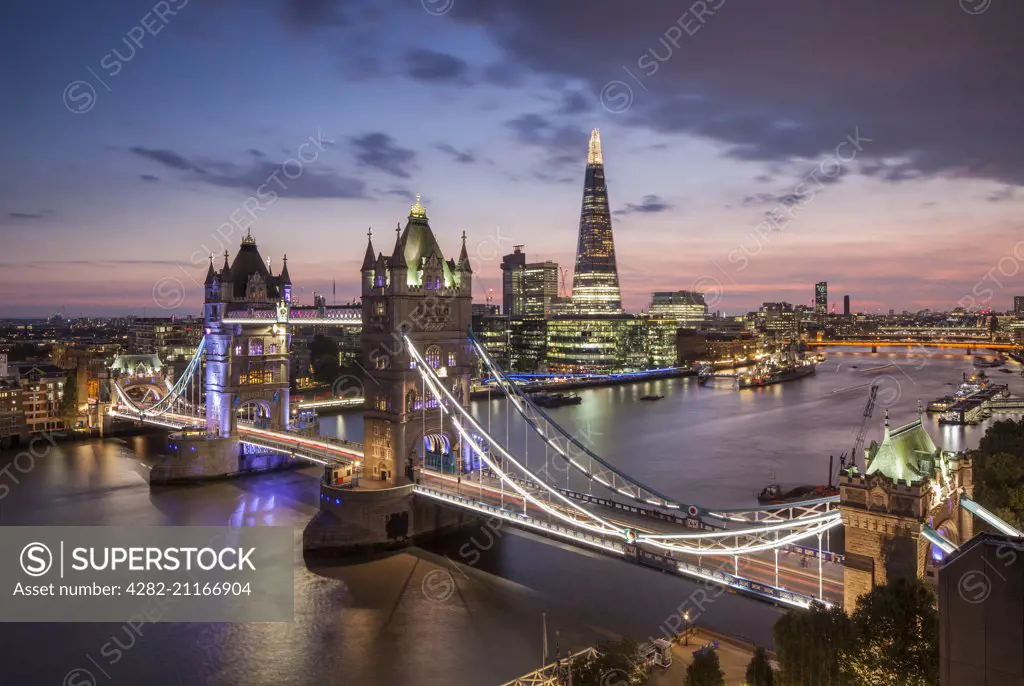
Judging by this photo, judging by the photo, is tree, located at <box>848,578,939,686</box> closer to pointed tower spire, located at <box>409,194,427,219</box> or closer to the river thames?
the river thames

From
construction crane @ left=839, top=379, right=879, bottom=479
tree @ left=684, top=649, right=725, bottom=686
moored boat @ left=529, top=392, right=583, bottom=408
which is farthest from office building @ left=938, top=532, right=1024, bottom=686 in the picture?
moored boat @ left=529, top=392, right=583, bottom=408

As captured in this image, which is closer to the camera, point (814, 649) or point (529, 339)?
point (814, 649)

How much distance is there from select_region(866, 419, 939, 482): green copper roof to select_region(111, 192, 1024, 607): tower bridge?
34 millimetres

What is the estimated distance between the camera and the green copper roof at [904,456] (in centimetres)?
1258

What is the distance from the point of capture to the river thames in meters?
17.1

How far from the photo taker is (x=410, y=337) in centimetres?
2536

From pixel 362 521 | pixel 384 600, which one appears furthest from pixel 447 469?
pixel 384 600

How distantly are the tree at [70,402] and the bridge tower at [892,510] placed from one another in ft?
169

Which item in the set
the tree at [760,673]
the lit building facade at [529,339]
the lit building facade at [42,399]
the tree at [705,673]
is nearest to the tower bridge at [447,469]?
the tree at [760,673]

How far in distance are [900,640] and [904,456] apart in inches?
126

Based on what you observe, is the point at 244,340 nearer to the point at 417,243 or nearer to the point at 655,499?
the point at 417,243

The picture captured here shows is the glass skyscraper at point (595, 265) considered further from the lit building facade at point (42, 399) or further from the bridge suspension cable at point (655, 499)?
the bridge suspension cable at point (655, 499)

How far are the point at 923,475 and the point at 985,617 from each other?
439cm

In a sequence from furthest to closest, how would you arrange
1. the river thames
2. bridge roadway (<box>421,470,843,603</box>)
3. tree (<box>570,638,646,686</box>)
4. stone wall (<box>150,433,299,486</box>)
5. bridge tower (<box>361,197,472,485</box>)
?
stone wall (<box>150,433,299,486</box>) < bridge tower (<box>361,197,472,485</box>) < the river thames < bridge roadway (<box>421,470,843,603</box>) < tree (<box>570,638,646,686</box>)
